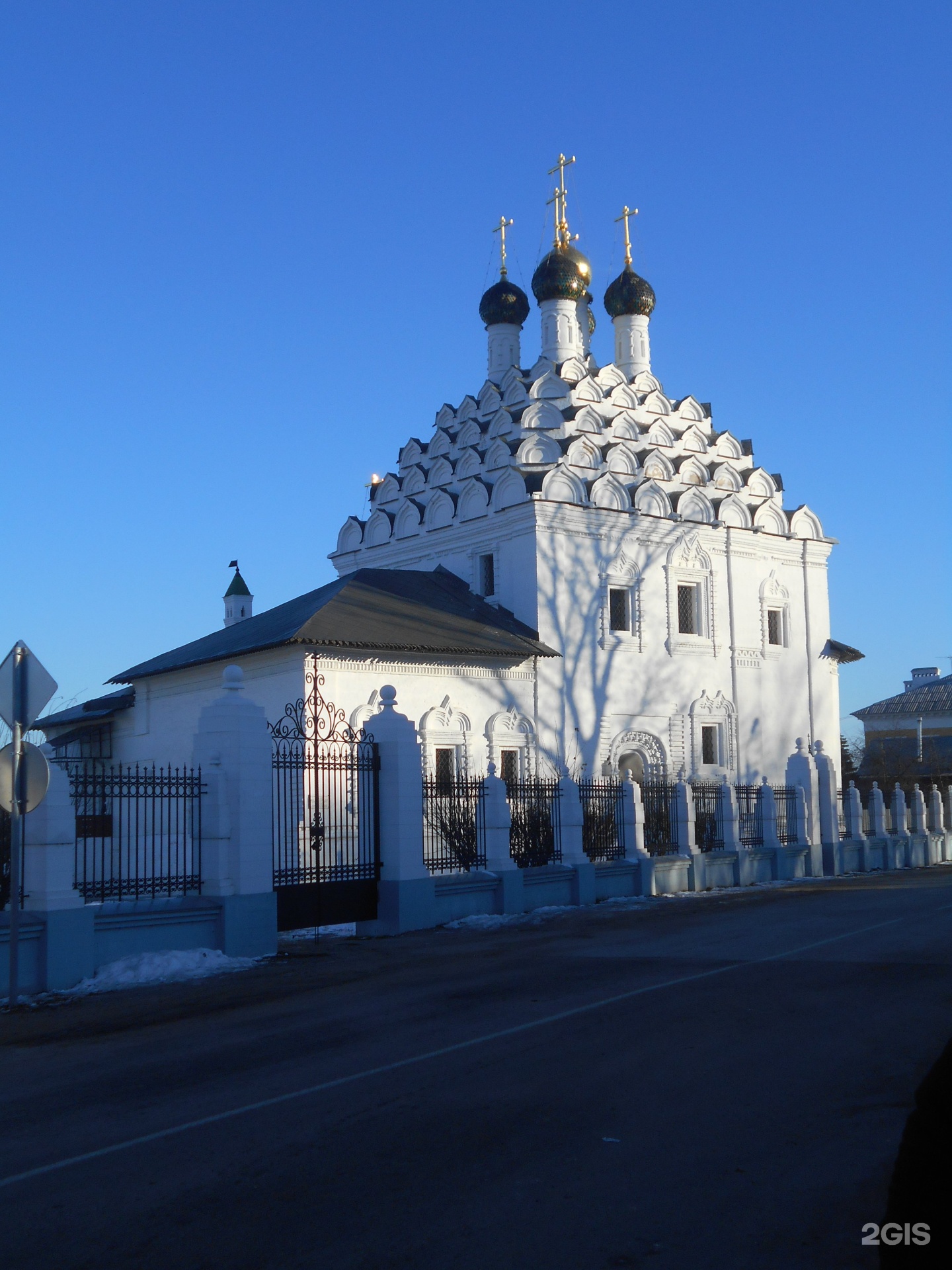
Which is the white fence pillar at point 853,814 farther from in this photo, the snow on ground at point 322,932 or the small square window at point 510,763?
the snow on ground at point 322,932

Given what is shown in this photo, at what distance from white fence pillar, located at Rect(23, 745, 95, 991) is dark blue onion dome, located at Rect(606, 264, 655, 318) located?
25957mm

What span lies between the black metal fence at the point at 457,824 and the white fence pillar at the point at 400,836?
0.32 meters

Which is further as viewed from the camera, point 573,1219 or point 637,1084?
point 637,1084

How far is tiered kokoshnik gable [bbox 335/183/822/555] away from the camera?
94.2 feet

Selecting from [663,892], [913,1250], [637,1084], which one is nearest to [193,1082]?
[637,1084]

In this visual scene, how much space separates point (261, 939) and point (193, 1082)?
16.9 ft

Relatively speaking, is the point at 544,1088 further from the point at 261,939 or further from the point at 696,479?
the point at 696,479

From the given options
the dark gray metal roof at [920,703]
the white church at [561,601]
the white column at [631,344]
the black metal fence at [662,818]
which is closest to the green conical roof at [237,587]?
the white church at [561,601]

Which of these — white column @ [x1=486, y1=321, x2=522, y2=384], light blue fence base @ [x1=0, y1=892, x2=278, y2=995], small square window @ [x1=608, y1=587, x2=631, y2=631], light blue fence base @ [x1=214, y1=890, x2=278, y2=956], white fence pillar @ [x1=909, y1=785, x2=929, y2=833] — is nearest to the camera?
light blue fence base @ [x1=0, y1=892, x2=278, y2=995]

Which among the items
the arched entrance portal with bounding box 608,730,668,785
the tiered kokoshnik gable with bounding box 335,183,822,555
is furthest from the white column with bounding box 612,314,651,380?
the arched entrance portal with bounding box 608,730,668,785

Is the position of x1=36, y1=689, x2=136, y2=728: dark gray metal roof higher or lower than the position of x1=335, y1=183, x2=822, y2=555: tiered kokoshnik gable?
lower

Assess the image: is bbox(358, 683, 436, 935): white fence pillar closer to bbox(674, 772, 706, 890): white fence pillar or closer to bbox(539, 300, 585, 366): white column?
bbox(674, 772, 706, 890): white fence pillar

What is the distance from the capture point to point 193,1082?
20.0 feet

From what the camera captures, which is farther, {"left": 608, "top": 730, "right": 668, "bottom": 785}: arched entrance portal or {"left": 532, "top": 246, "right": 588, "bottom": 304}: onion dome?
{"left": 532, "top": 246, "right": 588, "bottom": 304}: onion dome
